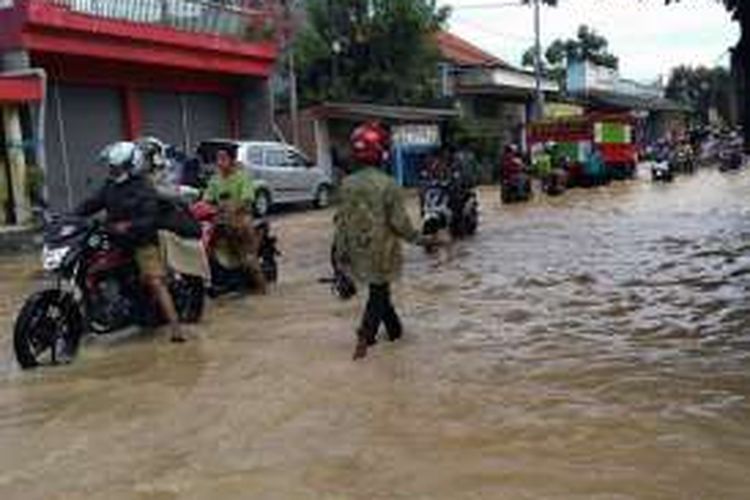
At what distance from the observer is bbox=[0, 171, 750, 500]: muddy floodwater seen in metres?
6.29

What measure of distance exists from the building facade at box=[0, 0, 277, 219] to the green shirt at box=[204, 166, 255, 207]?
37.3ft

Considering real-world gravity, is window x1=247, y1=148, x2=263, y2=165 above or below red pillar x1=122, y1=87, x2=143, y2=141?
below

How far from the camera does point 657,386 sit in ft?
26.6

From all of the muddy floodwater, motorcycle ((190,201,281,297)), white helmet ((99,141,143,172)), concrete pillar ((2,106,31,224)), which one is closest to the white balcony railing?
concrete pillar ((2,106,31,224))

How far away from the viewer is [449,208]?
18.8 m

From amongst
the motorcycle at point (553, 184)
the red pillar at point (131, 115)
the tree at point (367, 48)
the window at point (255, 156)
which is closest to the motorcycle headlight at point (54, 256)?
the window at point (255, 156)

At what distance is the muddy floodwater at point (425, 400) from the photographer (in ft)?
20.6

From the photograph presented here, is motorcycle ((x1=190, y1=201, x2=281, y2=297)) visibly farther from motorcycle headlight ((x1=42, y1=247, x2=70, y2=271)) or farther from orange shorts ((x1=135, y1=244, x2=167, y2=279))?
orange shorts ((x1=135, y1=244, x2=167, y2=279))

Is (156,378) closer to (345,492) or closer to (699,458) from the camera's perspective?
(345,492)

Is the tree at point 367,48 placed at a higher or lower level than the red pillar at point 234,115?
higher

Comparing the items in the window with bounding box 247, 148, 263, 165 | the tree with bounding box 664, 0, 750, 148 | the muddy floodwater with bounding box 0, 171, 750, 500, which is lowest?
the muddy floodwater with bounding box 0, 171, 750, 500

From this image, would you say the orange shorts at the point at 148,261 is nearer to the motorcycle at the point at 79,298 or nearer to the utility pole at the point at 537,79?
the motorcycle at the point at 79,298

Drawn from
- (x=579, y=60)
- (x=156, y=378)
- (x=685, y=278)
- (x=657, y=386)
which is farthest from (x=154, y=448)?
(x=579, y=60)

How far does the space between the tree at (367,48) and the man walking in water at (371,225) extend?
26353 millimetres
